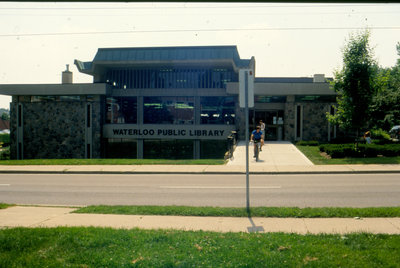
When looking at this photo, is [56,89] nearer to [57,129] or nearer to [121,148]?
[57,129]

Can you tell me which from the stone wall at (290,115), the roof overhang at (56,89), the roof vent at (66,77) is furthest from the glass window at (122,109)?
the stone wall at (290,115)

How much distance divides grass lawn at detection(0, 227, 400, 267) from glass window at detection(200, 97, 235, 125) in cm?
2438

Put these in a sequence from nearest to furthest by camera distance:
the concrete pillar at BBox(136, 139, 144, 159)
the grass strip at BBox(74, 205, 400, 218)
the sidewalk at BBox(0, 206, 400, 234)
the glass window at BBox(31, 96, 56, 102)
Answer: the sidewalk at BBox(0, 206, 400, 234)
the grass strip at BBox(74, 205, 400, 218)
the concrete pillar at BBox(136, 139, 144, 159)
the glass window at BBox(31, 96, 56, 102)

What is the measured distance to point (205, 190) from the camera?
11.6 metres

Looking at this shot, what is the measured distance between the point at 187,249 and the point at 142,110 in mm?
26866

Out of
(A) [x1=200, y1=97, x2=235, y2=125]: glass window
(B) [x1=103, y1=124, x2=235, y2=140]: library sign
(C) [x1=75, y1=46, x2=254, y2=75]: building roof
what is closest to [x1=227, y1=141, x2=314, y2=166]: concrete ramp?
(B) [x1=103, y1=124, x2=235, y2=140]: library sign

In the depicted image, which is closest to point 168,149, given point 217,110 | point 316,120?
point 217,110

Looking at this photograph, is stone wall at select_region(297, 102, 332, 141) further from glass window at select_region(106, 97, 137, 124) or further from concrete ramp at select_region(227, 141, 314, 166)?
glass window at select_region(106, 97, 137, 124)

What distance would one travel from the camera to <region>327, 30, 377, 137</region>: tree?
1945 cm

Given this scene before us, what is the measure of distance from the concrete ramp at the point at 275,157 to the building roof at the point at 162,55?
9.15 meters

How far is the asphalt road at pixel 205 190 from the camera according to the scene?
9742 mm

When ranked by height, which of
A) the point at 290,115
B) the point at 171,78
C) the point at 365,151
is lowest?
the point at 365,151

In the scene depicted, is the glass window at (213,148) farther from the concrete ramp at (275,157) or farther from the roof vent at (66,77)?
the roof vent at (66,77)

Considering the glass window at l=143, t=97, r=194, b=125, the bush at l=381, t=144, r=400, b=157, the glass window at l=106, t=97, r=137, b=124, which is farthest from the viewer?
the glass window at l=106, t=97, r=137, b=124
